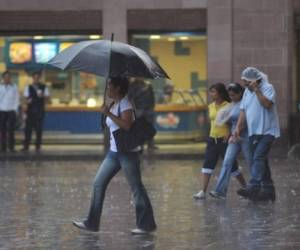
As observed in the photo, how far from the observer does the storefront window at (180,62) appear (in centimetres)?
2170

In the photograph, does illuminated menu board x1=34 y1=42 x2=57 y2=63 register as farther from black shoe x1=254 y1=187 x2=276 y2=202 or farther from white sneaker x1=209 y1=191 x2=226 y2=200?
black shoe x1=254 y1=187 x2=276 y2=202

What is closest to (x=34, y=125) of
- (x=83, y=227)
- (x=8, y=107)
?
(x=8, y=107)

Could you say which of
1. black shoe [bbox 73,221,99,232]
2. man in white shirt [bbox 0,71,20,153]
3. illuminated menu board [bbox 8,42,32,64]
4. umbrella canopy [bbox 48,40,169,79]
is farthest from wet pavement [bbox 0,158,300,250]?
illuminated menu board [bbox 8,42,32,64]

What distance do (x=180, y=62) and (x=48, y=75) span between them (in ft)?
11.0

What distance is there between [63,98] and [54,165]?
14.3ft

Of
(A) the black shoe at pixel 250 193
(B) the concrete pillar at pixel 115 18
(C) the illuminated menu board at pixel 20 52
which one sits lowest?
(A) the black shoe at pixel 250 193

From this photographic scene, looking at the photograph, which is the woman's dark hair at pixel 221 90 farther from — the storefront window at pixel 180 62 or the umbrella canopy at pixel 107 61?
the storefront window at pixel 180 62

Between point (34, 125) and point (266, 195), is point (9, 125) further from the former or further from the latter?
point (266, 195)

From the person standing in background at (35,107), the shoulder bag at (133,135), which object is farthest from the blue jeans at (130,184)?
the person standing in background at (35,107)

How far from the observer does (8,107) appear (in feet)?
68.3

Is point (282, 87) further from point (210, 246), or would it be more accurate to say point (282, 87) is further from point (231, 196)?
point (210, 246)

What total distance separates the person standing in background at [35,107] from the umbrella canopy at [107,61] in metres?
11.8

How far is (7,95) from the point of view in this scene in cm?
2080

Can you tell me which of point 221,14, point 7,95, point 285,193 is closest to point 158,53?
point 221,14
